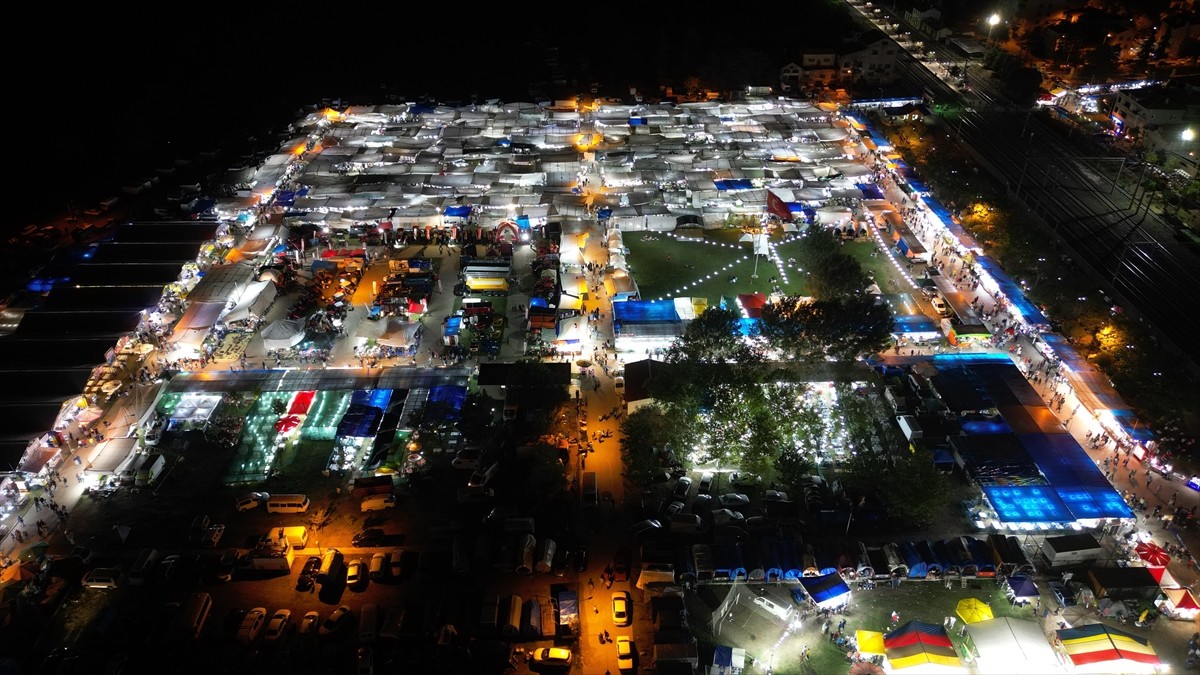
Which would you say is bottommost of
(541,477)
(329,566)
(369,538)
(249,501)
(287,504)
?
(329,566)

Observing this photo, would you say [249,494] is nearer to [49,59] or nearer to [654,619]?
[654,619]

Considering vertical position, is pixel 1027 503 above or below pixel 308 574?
above

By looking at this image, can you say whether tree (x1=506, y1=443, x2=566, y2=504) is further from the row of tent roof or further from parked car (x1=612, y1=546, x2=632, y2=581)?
the row of tent roof

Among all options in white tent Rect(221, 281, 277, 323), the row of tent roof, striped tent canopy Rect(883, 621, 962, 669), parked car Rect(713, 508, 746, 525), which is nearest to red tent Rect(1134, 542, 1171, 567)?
the row of tent roof

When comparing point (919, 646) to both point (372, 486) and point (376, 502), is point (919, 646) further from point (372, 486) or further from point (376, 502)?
point (372, 486)

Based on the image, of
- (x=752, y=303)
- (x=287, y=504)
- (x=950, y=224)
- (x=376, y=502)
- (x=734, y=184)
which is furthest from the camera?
(x=734, y=184)

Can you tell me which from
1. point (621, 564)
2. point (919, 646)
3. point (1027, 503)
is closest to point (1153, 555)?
point (1027, 503)

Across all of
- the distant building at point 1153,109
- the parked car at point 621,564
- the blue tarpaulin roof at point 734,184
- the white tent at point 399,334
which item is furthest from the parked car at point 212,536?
the distant building at point 1153,109

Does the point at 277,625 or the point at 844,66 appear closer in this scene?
the point at 277,625
